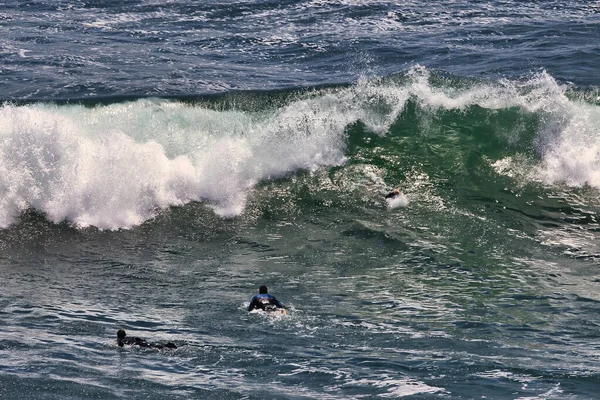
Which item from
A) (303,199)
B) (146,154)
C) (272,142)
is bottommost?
(303,199)

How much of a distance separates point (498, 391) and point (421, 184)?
39.2 ft

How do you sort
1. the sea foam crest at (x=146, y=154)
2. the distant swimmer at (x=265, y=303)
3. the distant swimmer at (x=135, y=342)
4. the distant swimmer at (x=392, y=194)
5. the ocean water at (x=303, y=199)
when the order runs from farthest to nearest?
1. the distant swimmer at (x=392, y=194)
2. the sea foam crest at (x=146, y=154)
3. the distant swimmer at (x=265, y=303)
4. the distant swimmer at (x=135, y=342)
5. the ocean water at (x=303, y=199)

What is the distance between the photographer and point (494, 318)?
17.2 meters

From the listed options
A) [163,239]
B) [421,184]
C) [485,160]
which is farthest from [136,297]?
[485,160]

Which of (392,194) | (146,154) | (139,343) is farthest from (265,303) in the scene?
(146,154)

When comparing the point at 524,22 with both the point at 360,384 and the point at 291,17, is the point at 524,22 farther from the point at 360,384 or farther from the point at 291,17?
the point at 360,384

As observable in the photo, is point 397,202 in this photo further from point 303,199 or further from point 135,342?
point 135,342

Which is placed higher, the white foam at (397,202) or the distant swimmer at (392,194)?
the distant swimmer at (392,194)

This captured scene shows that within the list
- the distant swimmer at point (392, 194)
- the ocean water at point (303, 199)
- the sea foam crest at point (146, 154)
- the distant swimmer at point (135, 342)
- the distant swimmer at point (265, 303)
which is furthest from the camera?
the distant swimmer at point (392, 194)

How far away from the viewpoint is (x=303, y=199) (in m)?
24.6

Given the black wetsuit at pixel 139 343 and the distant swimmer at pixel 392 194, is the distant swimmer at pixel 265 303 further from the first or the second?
the distant swimmer at pixel 392 194

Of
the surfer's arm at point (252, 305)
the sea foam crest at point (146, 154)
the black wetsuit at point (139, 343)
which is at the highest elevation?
the sea foam crest at point (146, 154)

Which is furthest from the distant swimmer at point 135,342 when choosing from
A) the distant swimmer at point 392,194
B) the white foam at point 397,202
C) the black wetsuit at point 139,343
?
the distant swimmer at point 392,194

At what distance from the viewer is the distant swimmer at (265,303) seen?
17.2 m
